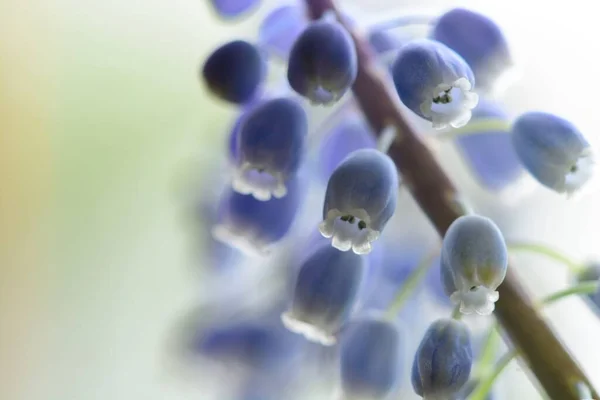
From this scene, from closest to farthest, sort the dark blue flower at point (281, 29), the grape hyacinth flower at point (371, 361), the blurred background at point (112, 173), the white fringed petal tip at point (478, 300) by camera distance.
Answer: the white fringed petal tip at point (478, 300) → the grape hyacinth flower at point (371, 361) → the dark blue flower at point (281, 29) → the blurred background at point (112, 173)

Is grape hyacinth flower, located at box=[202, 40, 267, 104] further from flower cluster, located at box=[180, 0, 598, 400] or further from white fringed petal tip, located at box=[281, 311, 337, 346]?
white fringed petal tip, located at box=[281, 311, 337, 346]

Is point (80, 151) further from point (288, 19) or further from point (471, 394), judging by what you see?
point (471, 394)

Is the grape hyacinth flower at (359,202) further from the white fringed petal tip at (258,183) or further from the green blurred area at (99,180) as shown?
the green blurred area at (99,180)

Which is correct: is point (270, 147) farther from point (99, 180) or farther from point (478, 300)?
point (99, 180)

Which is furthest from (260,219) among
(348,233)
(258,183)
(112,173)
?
(112,173)

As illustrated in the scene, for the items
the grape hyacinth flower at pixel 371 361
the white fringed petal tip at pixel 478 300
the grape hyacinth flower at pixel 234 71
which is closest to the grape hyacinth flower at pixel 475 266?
the white fringed petal tip at pixel 478 300

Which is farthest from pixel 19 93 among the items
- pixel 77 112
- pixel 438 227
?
pixel 438 227
